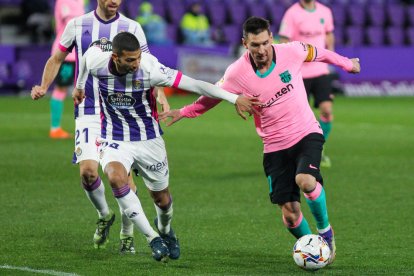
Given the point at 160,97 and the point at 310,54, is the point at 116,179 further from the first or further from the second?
the point at 310,54

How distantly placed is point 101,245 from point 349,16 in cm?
2315

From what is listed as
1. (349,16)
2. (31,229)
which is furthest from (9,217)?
(349,16)

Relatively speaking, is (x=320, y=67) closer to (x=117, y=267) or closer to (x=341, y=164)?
(x=341, y=164)

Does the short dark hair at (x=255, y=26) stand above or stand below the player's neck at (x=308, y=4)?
above

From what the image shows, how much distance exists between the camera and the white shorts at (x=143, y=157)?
26.1 ft

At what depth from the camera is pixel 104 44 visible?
8.75 meters

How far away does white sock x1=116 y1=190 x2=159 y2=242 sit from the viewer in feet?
25.5

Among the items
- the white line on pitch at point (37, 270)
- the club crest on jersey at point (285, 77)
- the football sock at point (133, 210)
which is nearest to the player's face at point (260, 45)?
the club crest on jersey at point (285, 77)

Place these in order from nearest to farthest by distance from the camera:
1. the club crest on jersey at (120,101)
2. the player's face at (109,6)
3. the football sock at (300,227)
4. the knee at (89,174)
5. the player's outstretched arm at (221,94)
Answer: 1. the player's outstretched arm at (221,94)
2. the club crest on jersey at (120,101)
3. the football sock at (300,227)
4. the knee at (89,174)
5. the player's face at (109,6)

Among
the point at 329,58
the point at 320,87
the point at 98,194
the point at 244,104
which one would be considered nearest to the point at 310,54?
the point at 329,58

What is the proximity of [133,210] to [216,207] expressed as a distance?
10.6 ft

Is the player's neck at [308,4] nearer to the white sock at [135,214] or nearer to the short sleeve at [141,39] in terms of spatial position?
the short sleeve at [141,39]

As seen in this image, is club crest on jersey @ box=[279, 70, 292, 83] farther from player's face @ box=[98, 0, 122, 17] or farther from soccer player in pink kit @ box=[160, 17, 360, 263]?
player's face @ box=[98, 0, 122, 17]

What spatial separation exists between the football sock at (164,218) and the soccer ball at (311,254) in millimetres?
1194
